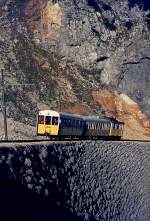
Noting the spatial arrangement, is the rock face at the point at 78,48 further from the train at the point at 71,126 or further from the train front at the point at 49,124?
the train front at the point at 49,124

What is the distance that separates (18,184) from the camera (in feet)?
82.8

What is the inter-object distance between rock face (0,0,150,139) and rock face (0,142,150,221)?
23.1 meters

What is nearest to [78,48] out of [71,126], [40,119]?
[71,126]

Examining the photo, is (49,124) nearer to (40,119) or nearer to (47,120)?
(47,120)

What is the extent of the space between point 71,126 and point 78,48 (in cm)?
2954

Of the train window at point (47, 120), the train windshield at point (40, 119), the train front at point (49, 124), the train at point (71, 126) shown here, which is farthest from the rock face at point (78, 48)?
the train window at point (47, 120)

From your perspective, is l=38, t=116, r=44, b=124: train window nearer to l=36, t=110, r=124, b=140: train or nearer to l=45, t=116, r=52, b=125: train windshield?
l=36, t=110, r=124, b=140: train

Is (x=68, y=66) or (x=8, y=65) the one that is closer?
(x=8, y=65)

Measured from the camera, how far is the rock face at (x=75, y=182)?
82.6 feet

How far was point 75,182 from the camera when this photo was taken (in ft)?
108

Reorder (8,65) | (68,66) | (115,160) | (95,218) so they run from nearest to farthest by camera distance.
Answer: (95,218)
(115,160)
(8,65)
(68,66)

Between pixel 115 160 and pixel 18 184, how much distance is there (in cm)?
1904

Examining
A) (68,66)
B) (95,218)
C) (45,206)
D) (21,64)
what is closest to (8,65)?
(21,64)

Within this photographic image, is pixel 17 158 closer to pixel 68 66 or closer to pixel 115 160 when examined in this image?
pixel 115 160
